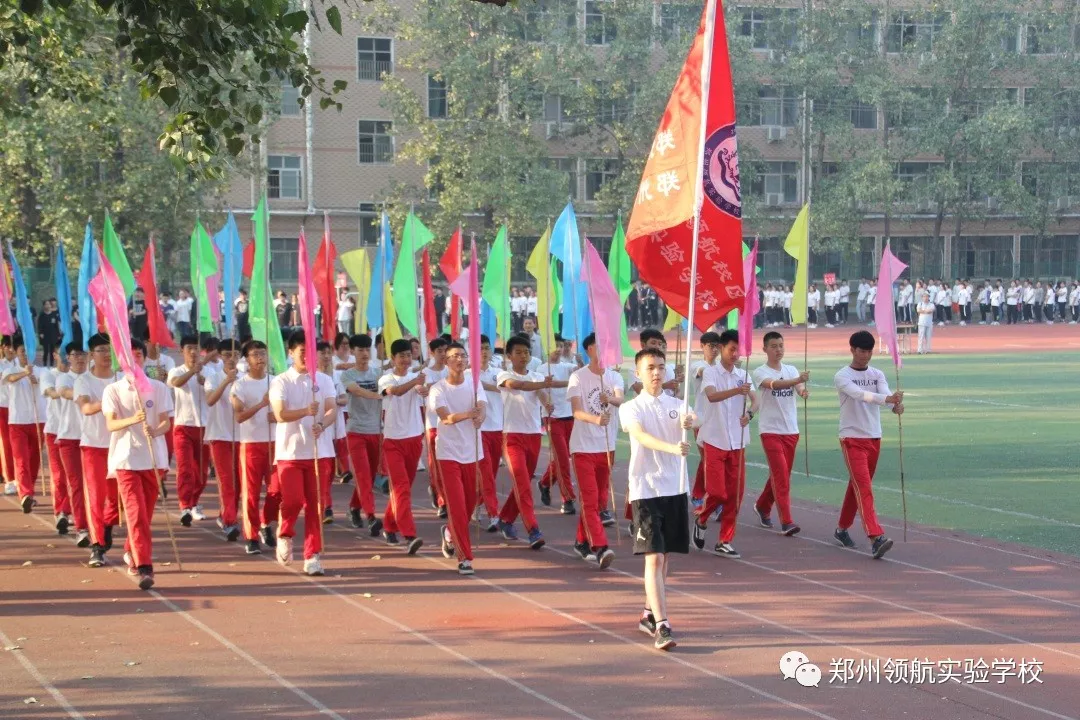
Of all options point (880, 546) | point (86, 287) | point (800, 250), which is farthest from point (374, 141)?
point (880, 546)

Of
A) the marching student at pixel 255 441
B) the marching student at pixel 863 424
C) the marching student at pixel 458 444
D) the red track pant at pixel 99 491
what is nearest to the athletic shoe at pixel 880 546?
the marching student at pixel 863 424

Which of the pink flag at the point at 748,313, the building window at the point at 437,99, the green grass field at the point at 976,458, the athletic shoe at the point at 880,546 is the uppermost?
the building window at the point at 437,99

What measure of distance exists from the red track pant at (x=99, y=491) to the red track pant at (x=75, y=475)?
0.92m

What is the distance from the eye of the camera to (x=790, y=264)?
55.1m

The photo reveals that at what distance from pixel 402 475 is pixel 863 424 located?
366 cm

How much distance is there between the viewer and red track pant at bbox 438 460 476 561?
1031cm

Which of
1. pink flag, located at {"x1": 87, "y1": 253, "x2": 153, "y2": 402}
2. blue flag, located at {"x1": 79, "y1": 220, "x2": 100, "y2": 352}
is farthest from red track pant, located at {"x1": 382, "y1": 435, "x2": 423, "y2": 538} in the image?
blue flag, located at {"x1": 79, "y1": 220, "x2": 100, "y2": 352}

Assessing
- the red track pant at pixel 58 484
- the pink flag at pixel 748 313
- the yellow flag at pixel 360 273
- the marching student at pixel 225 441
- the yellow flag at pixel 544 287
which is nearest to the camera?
the marching student at pixel 225 441

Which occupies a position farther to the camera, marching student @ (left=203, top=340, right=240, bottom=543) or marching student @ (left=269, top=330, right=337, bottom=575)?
marching student @ (left=203, top=340, right=240, bottom=543)

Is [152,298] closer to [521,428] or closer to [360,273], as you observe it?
[360,273]

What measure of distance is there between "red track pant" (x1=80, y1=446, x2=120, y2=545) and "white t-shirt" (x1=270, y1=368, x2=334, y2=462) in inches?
53.9

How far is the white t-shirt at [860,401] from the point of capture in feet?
36.0

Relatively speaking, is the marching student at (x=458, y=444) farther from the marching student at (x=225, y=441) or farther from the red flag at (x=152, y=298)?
the red flag at (x=152, y=298)

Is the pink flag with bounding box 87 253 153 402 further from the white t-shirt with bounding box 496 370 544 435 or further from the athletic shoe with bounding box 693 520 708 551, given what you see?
the athletic shoe with bounding box 693 520 708 551
